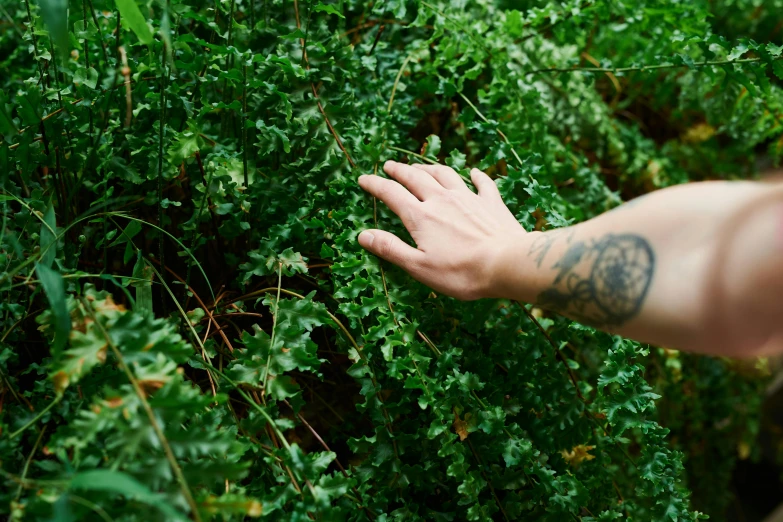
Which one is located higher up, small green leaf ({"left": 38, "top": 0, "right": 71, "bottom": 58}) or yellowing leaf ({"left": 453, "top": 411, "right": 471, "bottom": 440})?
small green leaf ({"left": 38, "top": 0, "right": 71, "bottom": 58})

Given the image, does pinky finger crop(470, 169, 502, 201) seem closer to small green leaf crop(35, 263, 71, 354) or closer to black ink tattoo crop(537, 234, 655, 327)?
black ink tattoo crop(537, 234, 655, 327)

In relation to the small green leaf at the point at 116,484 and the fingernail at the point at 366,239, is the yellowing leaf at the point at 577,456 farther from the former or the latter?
the small green leaf at the point at 116,484

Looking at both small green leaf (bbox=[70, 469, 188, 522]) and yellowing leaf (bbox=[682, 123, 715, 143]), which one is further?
yellowing leaf (bbox=[682, 123, 715, 143])

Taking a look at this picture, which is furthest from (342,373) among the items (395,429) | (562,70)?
(562,70)

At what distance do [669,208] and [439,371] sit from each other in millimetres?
458

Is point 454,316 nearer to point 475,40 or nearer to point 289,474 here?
point 289,474

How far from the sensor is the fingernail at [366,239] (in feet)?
3.42

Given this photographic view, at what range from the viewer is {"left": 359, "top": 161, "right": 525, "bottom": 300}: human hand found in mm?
944

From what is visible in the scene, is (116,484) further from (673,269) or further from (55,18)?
(673,269)

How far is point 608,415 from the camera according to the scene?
3.19 ft

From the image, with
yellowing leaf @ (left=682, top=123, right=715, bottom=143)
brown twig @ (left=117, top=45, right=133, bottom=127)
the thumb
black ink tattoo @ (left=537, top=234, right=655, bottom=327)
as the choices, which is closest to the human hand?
the thumb

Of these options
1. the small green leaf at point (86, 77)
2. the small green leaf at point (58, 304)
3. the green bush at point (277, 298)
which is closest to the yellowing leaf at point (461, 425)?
the green bush at point (277, 298)

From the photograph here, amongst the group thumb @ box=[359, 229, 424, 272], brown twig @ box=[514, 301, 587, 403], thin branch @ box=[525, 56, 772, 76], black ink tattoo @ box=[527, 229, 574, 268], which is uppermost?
thin branch @ box=[525, 56, 772, 76]

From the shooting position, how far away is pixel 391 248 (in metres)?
1.02
